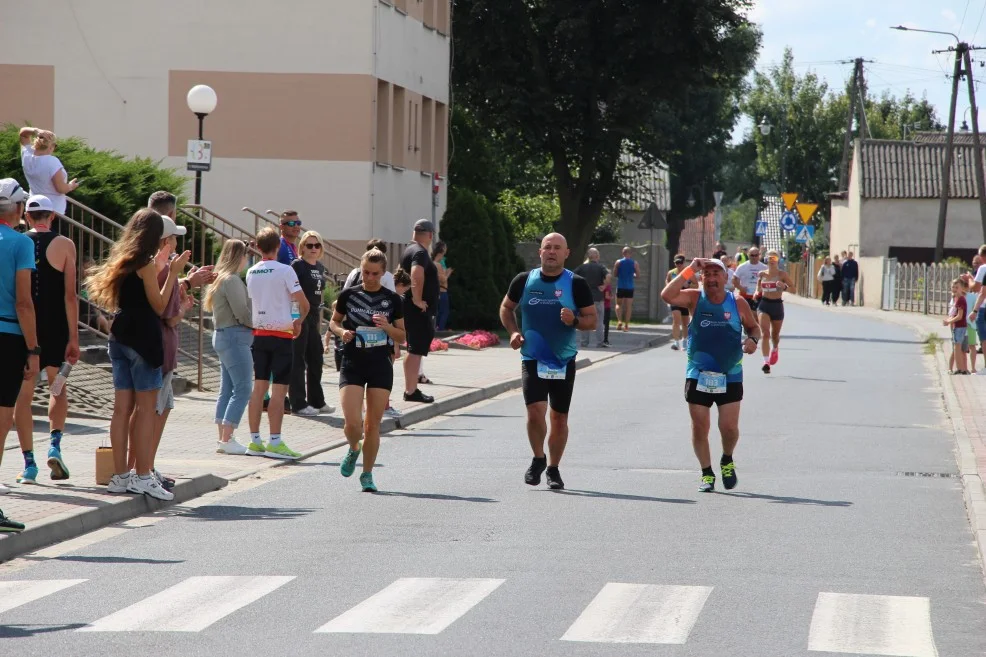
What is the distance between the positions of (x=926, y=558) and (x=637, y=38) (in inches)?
1320

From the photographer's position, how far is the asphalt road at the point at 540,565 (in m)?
6.95

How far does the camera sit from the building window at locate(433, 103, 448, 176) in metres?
40.4

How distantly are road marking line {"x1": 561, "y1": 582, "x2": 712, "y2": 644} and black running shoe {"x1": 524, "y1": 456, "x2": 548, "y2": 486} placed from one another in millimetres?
3868

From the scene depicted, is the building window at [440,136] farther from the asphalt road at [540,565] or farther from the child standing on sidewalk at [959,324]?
the asphalt road at [540,565]

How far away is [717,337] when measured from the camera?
38.9ft

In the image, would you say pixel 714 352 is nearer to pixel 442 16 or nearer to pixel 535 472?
pixel 535 472

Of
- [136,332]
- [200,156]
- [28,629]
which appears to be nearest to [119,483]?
[136,332]

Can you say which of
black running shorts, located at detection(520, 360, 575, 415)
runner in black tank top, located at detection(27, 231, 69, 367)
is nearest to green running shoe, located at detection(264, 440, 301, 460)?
black running shorts, located at detection(520, 360, 575, 415)

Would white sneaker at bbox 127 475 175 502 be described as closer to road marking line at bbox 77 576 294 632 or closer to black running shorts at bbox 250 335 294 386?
road marking line at bbox 77 576 294 632

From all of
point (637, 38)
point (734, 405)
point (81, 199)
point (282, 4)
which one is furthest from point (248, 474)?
point (637, 38)

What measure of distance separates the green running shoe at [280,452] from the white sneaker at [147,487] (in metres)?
2.67

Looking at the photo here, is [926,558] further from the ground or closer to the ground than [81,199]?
closer to the ground

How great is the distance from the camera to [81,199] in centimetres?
2080

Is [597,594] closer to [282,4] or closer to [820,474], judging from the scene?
[820,474]
